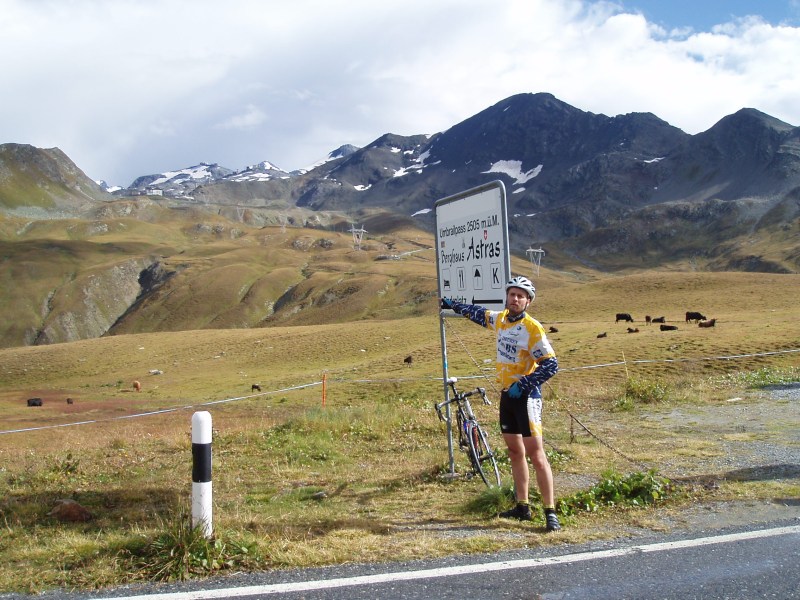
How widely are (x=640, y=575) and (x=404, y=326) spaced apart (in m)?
55.7

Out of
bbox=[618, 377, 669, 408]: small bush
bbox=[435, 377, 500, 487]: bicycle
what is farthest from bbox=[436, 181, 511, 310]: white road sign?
bbox=[618, 377, 669, 408]: small bush

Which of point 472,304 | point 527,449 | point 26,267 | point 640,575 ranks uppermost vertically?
point 26,267

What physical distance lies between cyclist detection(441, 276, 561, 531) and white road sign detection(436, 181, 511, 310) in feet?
3.11

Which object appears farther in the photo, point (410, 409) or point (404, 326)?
point (404, 326)

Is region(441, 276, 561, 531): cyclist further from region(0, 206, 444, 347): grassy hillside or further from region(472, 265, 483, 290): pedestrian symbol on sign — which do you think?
region(0, 206, 444, 347): grassy hillside

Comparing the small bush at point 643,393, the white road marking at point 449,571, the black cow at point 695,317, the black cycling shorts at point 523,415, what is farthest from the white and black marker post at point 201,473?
the black cow at point 695,317

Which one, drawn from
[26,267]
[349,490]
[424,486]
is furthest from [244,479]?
[26,267]

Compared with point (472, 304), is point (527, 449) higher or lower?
lower

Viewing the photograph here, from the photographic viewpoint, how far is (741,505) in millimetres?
6387

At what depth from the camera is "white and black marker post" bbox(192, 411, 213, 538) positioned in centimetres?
521

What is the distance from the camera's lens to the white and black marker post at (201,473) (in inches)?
205

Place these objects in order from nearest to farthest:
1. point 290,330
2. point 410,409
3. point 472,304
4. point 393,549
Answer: point 393,549 → point 472,304 → point 410,409 → point 290,330

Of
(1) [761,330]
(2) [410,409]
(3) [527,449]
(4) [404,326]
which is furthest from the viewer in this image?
(4) [404,326]

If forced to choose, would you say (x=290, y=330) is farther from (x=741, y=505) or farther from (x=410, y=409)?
(x=741, y=505)
